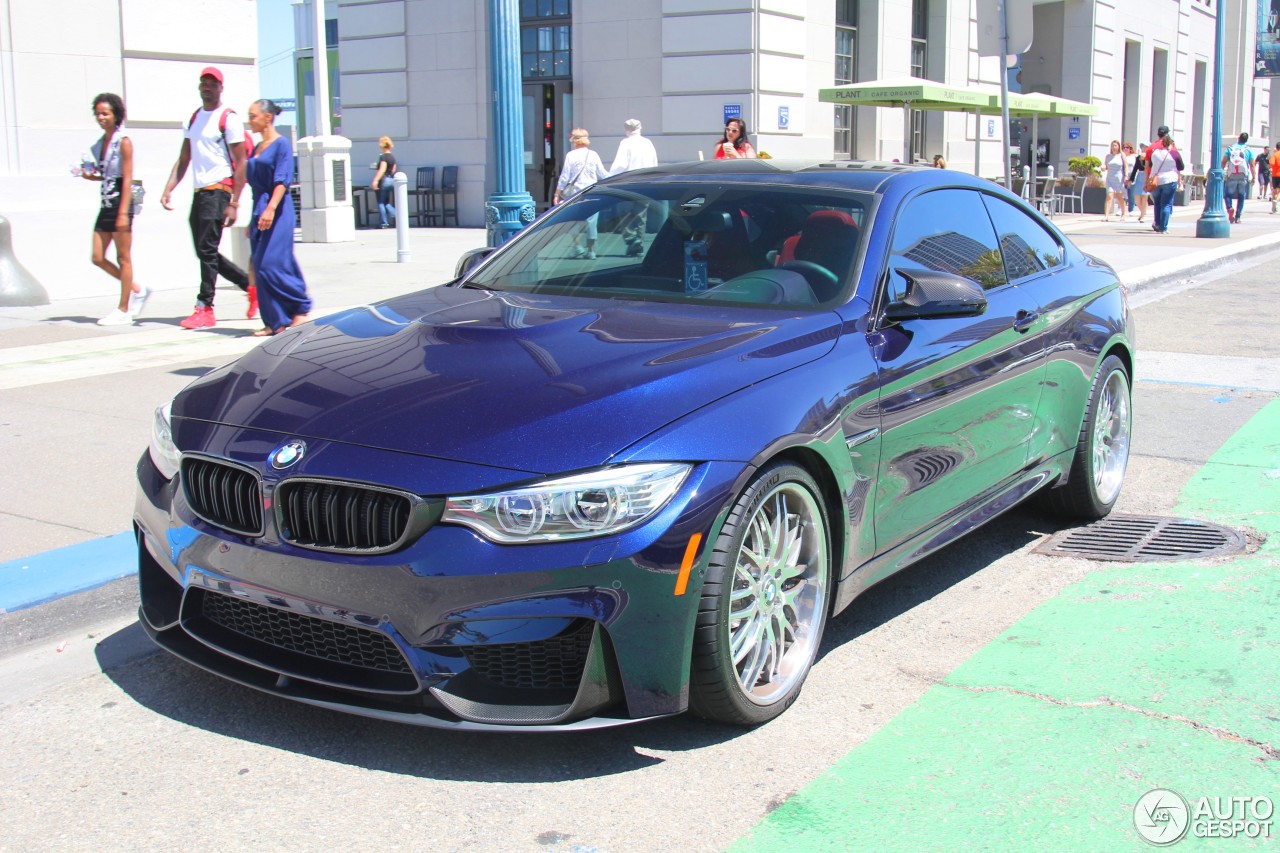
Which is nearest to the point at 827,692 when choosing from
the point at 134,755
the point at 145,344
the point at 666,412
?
the point at 666,412

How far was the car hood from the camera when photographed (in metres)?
3.31

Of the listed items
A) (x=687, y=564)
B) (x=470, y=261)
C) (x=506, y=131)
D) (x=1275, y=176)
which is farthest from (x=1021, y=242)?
(x=1275, y=176)

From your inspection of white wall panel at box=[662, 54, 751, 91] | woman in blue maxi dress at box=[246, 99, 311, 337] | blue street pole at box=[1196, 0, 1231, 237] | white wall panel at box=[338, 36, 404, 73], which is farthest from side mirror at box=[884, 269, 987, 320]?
white wall panel at box=[338, 36, 404, 73]

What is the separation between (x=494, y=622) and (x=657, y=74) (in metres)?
21.1

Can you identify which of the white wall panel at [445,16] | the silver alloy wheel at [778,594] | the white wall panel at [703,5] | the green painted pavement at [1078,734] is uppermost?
the white wall panel at [445,16]

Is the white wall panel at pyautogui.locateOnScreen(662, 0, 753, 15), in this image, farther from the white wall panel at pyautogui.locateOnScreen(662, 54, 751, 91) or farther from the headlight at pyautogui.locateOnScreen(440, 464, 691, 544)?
the headlight at pyautogui.locateOnScreen(440, 464, 691, 544)

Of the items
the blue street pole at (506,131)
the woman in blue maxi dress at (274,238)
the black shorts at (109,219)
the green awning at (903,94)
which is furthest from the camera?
the green awning at (903,94)

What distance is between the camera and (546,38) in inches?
990

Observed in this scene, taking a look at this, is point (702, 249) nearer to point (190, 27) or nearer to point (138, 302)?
point (138, 302)

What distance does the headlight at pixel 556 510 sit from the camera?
3150 mm

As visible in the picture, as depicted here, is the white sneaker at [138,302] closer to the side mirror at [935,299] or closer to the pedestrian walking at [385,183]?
the side mirror at [935,299]

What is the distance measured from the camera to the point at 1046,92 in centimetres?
3694

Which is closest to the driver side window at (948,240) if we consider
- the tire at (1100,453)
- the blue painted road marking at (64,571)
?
the tire at (1100,453)

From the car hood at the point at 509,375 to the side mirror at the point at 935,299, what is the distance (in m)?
0.31
